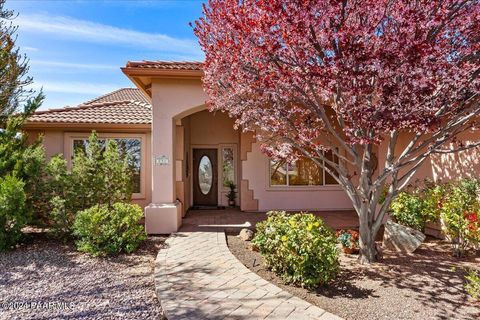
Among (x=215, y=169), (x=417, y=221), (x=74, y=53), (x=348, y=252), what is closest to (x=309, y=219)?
(x=348, y=252)

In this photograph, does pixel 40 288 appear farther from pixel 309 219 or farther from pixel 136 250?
pixel 309 219

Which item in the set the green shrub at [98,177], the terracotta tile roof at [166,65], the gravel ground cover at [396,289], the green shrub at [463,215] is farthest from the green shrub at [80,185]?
the green shrub at [463,215]

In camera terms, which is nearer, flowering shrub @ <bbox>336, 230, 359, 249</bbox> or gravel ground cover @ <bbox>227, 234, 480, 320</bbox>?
gravel ground cover @ <bbox>227, 234, 480, 320</bbox>

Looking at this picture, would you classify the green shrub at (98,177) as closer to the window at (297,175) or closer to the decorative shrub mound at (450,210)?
the window at (297,175)

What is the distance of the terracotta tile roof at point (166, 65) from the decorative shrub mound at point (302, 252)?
16.0 feet

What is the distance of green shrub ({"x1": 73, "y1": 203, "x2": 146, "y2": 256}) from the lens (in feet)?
21.2

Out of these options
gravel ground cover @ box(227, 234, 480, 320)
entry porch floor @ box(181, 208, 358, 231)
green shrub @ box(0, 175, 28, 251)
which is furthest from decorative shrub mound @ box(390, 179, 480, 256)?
green shrub @ box(0, 175, 28, 251)

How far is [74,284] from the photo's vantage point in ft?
16.7

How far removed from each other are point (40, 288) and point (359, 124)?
5.75 metres

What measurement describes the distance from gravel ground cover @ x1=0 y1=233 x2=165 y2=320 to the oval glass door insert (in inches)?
250

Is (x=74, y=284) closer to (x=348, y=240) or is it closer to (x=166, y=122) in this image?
(x=166, y=122)

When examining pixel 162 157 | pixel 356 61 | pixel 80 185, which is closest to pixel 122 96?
pixel 162 157

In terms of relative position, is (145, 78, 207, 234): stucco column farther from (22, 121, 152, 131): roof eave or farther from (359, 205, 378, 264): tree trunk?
(359, 205, 378, 264): tree trunk

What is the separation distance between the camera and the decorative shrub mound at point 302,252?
4719 millimetres
